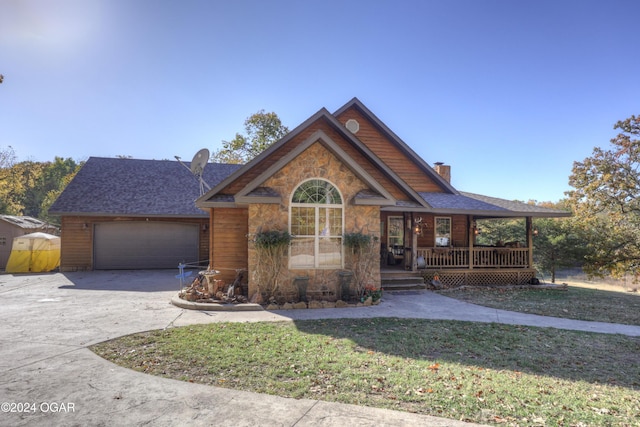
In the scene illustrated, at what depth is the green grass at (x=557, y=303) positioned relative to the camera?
9273 mm

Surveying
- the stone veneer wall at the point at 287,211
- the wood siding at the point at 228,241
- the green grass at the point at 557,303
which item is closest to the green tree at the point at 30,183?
the wood siding at the point at 228,241

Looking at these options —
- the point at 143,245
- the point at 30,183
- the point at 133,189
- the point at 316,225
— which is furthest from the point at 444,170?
the point at 30,183

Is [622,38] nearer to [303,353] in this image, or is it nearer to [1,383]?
[303,353]

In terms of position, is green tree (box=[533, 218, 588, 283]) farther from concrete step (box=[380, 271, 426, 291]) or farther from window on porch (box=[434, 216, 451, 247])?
concrete step (box=[380, 271, 426, 291])

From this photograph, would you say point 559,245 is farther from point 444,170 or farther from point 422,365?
point 422,365

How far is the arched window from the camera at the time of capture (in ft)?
32.9

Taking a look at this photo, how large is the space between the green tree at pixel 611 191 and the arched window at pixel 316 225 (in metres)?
12.4

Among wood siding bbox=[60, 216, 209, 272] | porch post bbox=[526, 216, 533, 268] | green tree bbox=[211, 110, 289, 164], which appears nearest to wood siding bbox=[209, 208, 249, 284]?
wood siding bbox=[60, 216, 209, 272]

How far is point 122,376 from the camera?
474cm

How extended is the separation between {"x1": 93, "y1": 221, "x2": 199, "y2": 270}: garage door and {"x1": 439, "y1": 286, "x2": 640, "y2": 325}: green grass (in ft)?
42.8

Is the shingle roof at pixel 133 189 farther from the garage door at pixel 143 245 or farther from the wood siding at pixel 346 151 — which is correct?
the wood siding at pixel 346 151

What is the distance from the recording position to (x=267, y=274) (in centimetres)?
974

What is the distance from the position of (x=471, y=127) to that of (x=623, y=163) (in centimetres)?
725

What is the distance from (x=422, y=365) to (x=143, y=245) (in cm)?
1673
